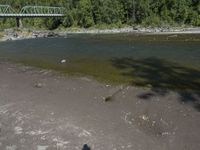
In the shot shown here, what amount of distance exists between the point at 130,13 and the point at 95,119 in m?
120

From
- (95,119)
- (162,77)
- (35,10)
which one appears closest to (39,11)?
(35,10)

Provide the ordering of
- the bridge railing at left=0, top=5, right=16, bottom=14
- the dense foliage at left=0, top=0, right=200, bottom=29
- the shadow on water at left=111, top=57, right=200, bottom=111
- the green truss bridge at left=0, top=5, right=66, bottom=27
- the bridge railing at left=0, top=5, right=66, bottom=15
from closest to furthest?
the shadow on water at left=111, top=57, right=200, bottom=111 < the dense foliage at left=0, top=0, right=200, bottom=29 < the green truss bridge at left=0, top=5, right=66, bottom=27 < the bridge railing at left=0, top=5, right=16, bottom=14 < the bridge railing at left=0, top=5, right=66, bottom=15

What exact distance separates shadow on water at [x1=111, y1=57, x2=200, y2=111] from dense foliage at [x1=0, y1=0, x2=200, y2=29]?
3399 inches

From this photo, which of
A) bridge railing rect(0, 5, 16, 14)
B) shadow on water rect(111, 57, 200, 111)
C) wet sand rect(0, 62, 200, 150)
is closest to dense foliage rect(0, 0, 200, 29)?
bridge railing rect(0, 5, 16, 14)

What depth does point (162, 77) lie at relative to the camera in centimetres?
2688

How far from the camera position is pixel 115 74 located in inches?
1123

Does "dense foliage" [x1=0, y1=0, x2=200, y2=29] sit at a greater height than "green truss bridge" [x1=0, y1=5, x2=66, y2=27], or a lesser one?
greater

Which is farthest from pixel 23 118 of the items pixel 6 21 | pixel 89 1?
pixel 6 21

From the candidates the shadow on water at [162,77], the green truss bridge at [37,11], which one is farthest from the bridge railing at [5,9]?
the shadow on water at [162,77]

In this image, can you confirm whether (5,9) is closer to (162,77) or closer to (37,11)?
(37,11)

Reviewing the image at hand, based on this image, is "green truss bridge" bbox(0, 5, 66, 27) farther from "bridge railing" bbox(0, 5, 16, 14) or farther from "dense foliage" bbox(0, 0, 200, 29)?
"dense foliage" bbox(0, 0, 200, 29)

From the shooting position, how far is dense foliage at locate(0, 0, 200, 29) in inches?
4855

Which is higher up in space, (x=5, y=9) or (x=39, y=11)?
(x=5, y=9)

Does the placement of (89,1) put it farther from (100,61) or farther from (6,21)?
(100,61)
